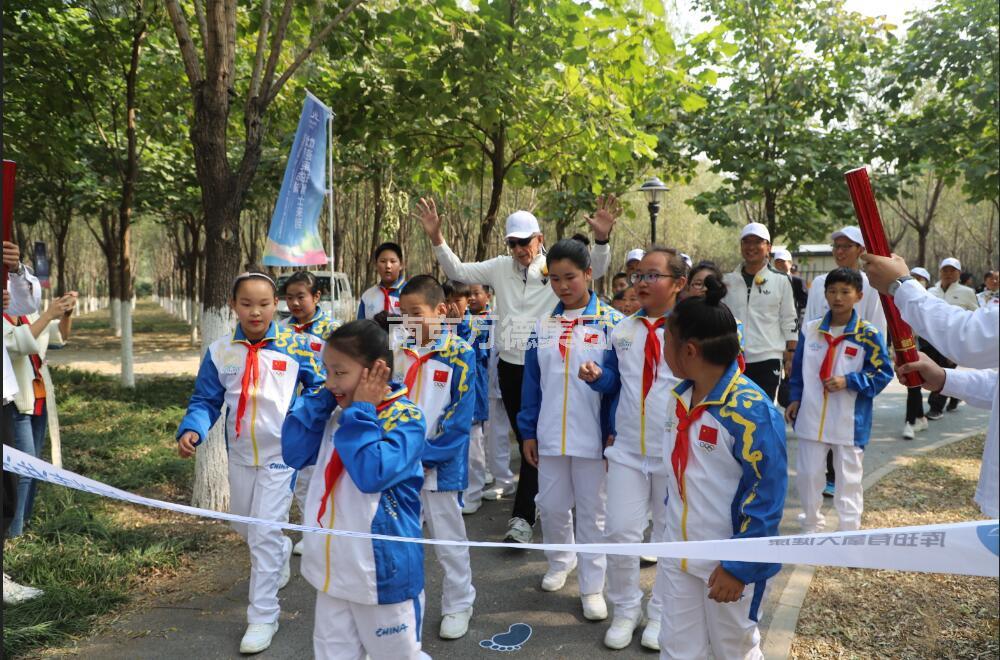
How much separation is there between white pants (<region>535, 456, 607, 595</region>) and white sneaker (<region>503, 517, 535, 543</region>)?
868 millimetres

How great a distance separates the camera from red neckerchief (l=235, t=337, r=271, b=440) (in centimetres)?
385

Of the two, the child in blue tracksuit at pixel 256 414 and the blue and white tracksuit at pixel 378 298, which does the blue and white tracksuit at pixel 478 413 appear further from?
the child in blue tracksuit at pixel 256 414

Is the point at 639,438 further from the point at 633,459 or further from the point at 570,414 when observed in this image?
the point at 570,414

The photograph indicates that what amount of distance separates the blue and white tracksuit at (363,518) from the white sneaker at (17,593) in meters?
2.40

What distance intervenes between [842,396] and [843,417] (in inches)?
5.7

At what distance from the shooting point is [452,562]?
12.4ft

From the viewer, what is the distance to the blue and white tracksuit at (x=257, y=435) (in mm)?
3768

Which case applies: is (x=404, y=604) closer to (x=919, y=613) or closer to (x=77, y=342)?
(x=919, y=613)

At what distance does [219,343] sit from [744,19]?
9.77m

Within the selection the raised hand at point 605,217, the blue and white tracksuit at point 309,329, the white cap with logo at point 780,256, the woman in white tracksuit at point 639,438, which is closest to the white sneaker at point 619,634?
the woman in white tracksuit at point 639,438

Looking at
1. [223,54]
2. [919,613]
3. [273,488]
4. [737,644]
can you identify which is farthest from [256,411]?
[919,613]

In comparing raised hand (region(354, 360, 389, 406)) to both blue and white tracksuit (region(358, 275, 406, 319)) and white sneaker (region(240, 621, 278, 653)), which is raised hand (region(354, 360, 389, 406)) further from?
blue and white tracksuit (region(358, 275, 406, 319))

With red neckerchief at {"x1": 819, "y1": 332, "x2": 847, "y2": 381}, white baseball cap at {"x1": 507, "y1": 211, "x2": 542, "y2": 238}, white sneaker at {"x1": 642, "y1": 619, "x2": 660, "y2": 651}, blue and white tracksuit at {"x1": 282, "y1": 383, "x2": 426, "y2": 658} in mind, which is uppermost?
white baseball cap at {"x1": 507, "y1": 211, "x2": 542, "y2": 238}

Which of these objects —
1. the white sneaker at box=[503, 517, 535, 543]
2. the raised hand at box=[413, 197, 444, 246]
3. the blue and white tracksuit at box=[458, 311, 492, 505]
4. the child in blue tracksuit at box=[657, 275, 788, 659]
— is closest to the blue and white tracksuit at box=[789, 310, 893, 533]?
the white sneaker at box=[503, 517, 535, 543]
